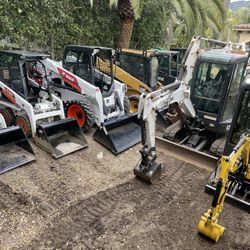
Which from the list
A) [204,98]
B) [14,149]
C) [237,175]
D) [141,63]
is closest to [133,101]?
[141,63]

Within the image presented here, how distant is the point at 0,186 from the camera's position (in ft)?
16.0

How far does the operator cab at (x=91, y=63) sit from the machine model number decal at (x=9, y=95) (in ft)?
5.91

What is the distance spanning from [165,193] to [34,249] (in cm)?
243

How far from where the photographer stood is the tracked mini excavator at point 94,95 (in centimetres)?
687

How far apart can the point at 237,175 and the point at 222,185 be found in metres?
1.34

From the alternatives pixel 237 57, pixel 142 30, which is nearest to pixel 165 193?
pixel 237 57

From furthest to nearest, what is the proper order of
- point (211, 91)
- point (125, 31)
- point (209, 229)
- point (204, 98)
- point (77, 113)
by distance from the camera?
1. point (125, 31)
2. point (77, 113)
3. point (204, 98)
4. point (211, 91)
5. point (209, 229)

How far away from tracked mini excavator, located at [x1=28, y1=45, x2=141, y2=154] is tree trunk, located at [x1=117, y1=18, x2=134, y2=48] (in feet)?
15.3

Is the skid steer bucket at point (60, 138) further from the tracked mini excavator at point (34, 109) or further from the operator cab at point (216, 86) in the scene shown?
the operator cab at point (216, 86)

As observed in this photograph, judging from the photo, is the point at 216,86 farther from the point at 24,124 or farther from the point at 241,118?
the point at 24,124

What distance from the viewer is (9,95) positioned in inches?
260

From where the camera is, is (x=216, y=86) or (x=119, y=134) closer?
(x=216, y=86)

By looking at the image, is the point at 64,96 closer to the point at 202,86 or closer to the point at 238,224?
the point at 202,86

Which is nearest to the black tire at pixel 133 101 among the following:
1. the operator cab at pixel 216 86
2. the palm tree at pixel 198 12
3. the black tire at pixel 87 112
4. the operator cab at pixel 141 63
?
the operator cab at pixel 141 63
